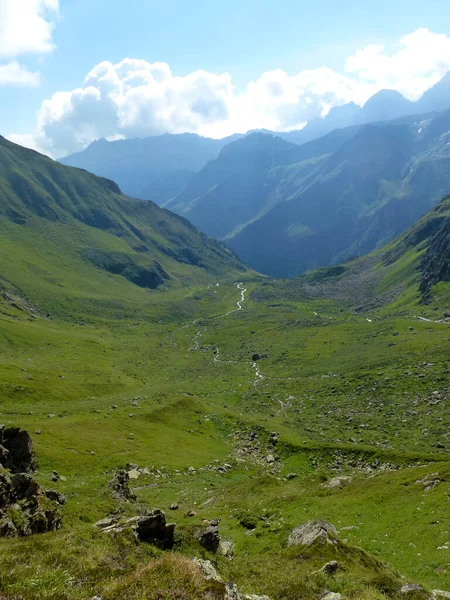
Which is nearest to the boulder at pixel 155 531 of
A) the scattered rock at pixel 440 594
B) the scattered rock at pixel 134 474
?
the scattered rock at pixel 440 594

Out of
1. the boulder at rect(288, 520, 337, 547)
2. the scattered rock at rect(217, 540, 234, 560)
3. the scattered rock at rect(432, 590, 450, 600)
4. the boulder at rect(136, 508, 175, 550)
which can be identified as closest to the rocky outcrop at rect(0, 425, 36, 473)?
the boulder at rect(136, 508, 175, 550)

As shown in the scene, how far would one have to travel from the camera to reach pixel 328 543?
21078 mm

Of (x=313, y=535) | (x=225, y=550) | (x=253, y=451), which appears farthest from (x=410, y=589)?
(x=253, y=451)

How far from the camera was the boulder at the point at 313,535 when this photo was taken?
21562 millimetres

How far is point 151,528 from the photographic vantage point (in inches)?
757

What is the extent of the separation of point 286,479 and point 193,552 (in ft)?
99.7

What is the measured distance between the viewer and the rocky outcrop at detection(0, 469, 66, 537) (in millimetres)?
18858

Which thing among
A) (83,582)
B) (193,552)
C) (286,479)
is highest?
(83,582)

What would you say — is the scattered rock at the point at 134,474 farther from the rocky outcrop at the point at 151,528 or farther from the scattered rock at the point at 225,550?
the rocky outcrop at the point at 151,528

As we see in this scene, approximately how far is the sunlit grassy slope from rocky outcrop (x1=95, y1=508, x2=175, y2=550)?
99cm

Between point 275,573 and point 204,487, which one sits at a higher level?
point 275,573

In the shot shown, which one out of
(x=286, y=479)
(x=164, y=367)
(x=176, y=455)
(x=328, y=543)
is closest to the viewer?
(x=328, y=543)

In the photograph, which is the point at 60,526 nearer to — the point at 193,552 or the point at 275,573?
the point at 193,552

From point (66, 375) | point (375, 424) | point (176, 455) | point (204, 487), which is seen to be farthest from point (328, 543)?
point (66, 375)
